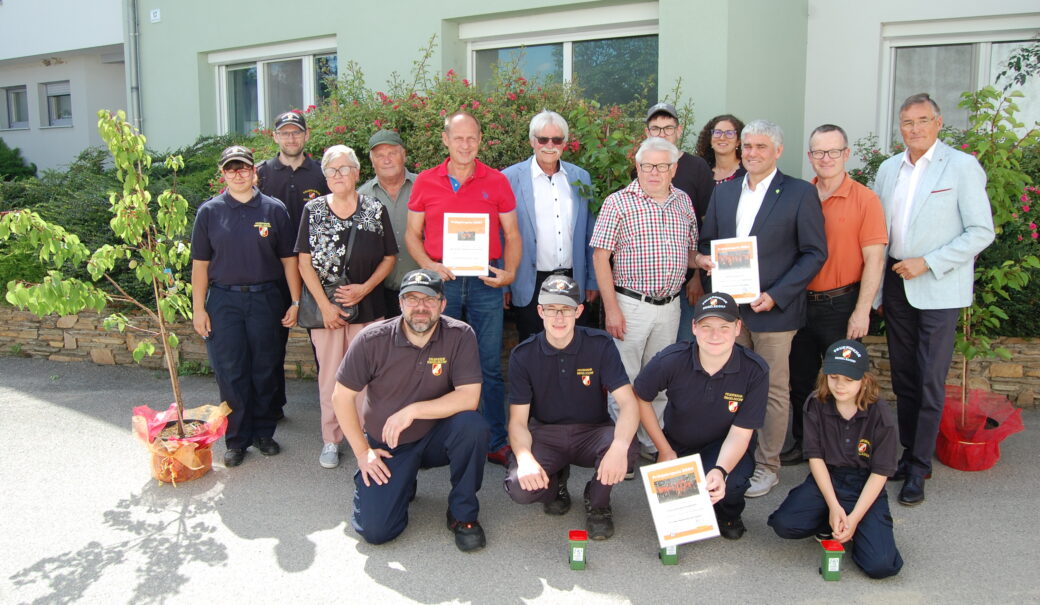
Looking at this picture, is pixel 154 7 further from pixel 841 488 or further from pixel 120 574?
pixel 841 488

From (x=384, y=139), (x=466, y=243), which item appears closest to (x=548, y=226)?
(x=466, y=243)

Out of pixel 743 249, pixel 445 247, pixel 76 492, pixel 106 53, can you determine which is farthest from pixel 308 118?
pixel 106 53

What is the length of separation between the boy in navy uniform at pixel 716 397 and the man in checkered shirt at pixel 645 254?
2.04ft

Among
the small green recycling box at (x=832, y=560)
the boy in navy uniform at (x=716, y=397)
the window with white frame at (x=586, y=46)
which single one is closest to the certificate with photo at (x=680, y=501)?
the boy in navy uniform at (x=716, y=397)

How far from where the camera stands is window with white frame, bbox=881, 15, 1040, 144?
7855 mm

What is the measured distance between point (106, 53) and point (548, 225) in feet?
49.7

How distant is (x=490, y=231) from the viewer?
5.06m

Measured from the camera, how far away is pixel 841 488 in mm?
3967

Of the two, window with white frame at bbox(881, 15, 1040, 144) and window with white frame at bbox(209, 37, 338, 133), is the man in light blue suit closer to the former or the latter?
window with white frame at bbox(881, 15, 1040, 144)

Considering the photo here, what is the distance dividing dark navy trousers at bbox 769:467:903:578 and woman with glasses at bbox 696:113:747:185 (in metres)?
2.28

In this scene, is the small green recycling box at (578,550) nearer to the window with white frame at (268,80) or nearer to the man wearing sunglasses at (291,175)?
the man wearing sunglasses at (291,175)

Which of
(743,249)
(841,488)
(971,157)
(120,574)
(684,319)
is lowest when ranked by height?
(120,574)

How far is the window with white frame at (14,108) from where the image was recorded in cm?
1938

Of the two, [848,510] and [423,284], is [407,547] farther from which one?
[848,510]
